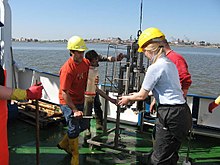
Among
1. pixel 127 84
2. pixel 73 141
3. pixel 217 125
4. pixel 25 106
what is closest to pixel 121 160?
pixel 73 141

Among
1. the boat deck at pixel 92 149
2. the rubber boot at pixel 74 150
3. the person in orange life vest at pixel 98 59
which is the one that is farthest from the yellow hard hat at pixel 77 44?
the boat deck at pixel 92 149

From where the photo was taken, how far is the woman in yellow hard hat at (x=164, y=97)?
2602 mm

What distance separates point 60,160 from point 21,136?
127 centimetres

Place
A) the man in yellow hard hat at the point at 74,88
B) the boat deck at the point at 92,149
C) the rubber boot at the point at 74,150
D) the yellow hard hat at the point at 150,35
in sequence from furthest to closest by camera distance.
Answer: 1. the boat deck at the point at 92,149
2. the rubber boot at the point at 74,150
3. the man in yellow hard hat at the point at 74,88
4. the yellow hard hat at the point at 150,35

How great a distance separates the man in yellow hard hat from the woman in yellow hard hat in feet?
3.46

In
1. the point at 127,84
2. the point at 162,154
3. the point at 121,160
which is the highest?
the point at 127,84

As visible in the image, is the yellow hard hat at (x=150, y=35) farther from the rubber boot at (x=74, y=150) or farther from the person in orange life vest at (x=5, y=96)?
the rubber boot at (x=74, y=150)

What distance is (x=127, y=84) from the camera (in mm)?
3979

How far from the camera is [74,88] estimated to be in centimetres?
371

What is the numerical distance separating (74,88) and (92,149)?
48.1 inches

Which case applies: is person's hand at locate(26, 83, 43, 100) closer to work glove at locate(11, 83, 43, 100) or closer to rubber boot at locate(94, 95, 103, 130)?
work glove at locate(11, 83, 43, 100)

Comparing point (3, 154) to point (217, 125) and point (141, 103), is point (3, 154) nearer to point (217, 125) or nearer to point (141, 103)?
point (141, 103)

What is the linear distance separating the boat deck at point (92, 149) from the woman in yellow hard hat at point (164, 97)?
1.21 meters

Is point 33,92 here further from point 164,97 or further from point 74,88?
point 164,97
